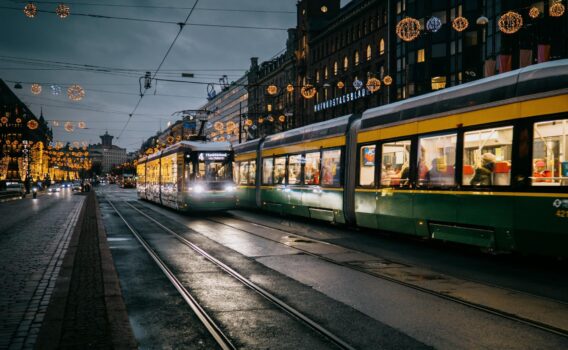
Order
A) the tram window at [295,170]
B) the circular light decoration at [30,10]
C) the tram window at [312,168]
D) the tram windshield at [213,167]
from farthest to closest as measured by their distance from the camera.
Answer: the tram windshield at [213,167], the tram window at [295,170], the tram window at [312,168], the circular light decoration at [30,10]

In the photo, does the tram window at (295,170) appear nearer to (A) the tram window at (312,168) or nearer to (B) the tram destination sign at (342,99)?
(A) the tram window at (312,168)

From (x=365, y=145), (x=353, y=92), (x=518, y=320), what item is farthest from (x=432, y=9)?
(x=518, y=320)

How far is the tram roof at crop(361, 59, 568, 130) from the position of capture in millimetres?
8727

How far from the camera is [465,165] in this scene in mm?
10555

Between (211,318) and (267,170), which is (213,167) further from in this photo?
(211,318)

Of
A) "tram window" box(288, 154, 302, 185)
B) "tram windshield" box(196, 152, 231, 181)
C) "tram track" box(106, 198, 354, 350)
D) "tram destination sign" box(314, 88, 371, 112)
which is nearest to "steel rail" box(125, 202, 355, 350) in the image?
"tram track" box(106, 198, 354, 350)

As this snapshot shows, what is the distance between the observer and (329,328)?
574 cm

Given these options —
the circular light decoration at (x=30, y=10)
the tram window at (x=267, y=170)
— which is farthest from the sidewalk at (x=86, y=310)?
the tram window at (x=267, y=170)

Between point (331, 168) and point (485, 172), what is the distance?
6931 mm

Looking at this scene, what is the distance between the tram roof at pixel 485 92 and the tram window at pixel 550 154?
0.62 m

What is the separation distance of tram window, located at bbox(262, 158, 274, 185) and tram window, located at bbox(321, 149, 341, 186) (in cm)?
527

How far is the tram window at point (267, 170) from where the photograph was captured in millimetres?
22125

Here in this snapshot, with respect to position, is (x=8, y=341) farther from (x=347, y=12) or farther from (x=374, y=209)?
(x=347, y=12)

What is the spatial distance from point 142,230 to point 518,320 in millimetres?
12515
